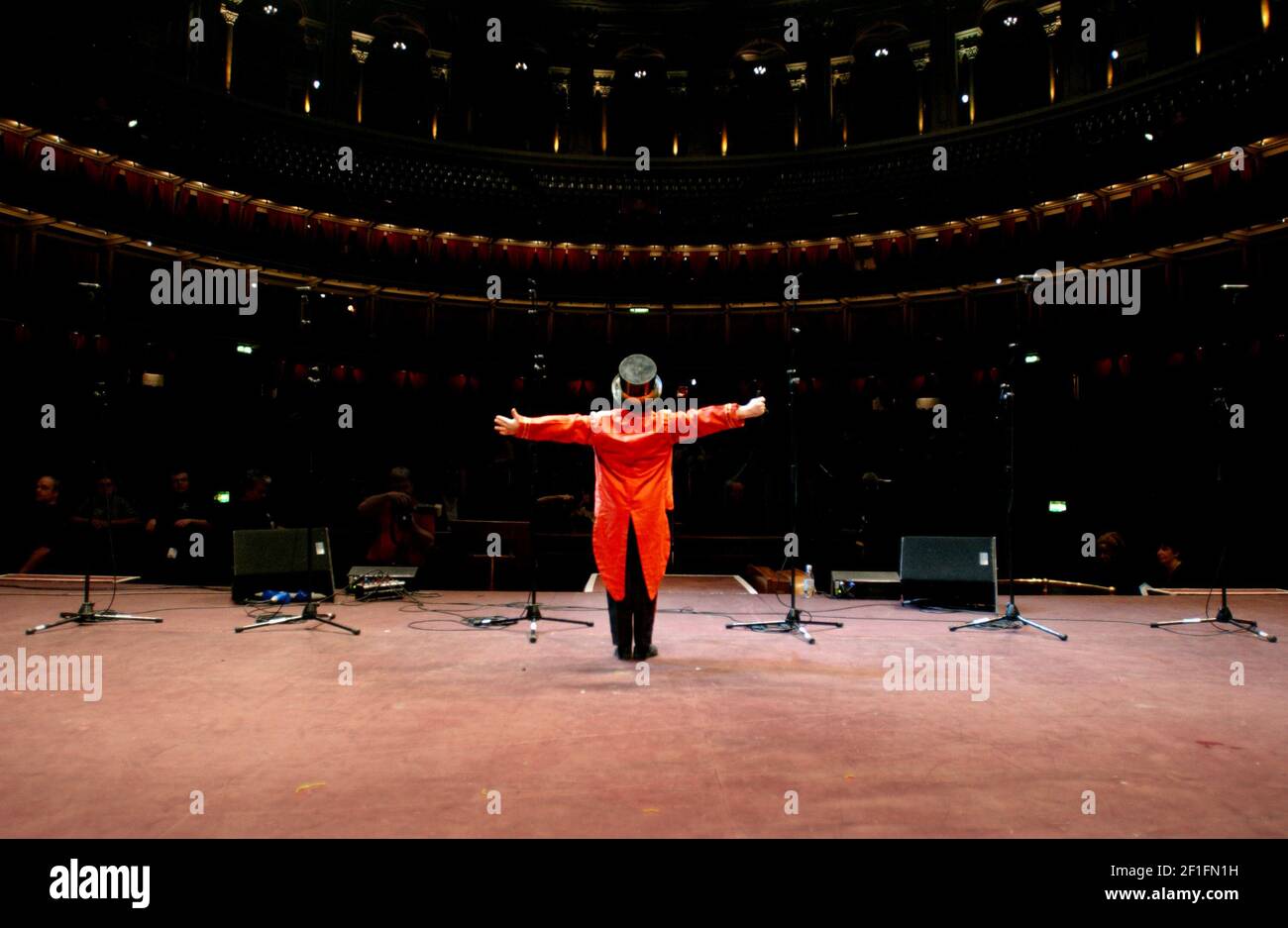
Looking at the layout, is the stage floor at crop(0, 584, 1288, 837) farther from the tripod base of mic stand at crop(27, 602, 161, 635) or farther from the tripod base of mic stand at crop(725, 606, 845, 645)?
the tripod base of mic stand at crop(725, 606, 845, 645)

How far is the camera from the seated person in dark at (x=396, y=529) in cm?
809

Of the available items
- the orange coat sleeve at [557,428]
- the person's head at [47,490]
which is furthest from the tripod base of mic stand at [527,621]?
the person's head at [47,490]

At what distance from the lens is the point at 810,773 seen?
2408 mm

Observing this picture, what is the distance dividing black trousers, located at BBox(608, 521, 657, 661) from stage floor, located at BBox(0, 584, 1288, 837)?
6.5 inches

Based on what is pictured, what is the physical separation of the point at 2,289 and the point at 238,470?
3.73 metres

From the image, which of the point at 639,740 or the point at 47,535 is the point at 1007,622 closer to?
the point at 639,740

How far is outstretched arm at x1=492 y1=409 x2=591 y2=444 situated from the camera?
4500mm

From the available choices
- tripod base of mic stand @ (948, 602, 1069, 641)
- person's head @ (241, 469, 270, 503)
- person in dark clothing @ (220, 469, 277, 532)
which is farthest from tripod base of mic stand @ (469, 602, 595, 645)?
person's head @ (241, 469, 270, 503)

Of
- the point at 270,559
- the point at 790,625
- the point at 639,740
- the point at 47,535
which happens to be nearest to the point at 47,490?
the point at 47,535

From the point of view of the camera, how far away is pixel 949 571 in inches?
260

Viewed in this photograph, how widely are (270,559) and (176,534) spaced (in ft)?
7.06

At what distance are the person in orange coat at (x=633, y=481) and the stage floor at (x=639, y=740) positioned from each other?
0.33m
